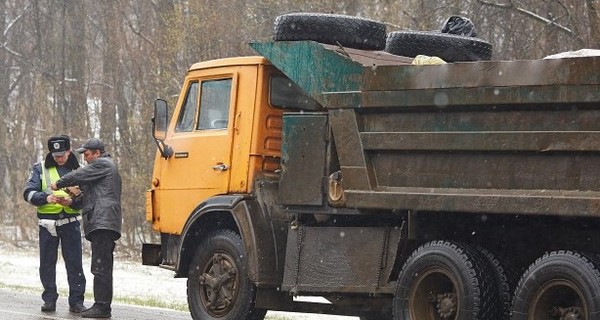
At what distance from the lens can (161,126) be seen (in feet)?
37.3

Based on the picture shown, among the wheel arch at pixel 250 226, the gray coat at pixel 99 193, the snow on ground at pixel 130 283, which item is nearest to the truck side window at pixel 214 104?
the wheel arch at pixel 250 226

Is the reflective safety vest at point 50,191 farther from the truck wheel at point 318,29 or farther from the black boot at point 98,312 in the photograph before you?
the truck wheel at point 318,29

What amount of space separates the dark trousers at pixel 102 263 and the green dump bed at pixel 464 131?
3505mm

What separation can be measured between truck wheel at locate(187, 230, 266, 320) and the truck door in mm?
Result: 405

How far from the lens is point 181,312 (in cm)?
1373

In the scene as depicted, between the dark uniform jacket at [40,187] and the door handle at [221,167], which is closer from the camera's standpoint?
the door handle at [221,167]

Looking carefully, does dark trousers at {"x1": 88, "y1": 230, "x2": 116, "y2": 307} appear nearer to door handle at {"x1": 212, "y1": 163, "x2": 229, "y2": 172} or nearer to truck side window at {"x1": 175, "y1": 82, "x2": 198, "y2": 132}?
truck side window at {"x1": 175, "y1": 82, "x2": 198, "y2": 132}

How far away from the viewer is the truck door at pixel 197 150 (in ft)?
35.5

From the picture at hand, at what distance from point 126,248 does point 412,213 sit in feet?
62.4

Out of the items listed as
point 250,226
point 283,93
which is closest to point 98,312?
point 250,226

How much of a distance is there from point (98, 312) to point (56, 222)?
1.21m

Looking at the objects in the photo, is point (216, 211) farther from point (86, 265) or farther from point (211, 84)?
point (86, 265)

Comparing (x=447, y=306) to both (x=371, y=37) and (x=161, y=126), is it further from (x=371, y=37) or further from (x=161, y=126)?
(x=161, y=126)

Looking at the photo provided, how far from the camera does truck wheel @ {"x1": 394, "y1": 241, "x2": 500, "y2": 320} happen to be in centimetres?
830
